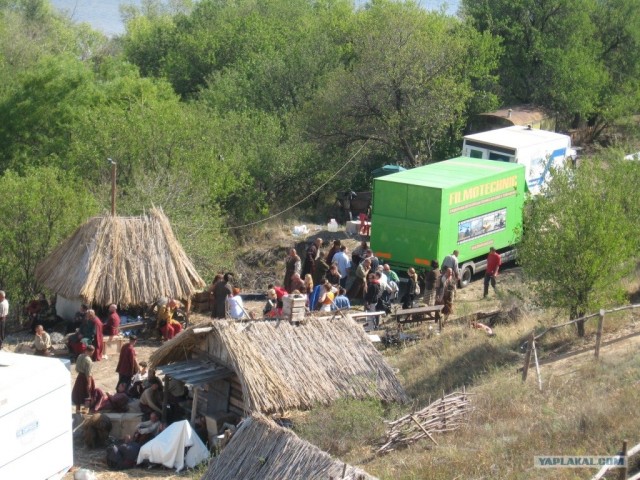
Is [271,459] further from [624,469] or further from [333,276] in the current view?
[333,276]

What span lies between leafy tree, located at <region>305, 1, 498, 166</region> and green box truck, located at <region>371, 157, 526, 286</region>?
28.5 ft

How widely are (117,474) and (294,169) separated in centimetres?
1964

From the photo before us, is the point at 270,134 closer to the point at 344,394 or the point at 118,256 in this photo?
the point at 118,256

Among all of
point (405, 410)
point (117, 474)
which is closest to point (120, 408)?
point (117, 474)

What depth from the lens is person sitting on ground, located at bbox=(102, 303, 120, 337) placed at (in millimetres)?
19219

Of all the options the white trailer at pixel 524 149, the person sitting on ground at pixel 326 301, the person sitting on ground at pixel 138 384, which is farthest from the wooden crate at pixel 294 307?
the white trailer at pixel 524 149

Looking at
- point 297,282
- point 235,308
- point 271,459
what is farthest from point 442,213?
point 271,459

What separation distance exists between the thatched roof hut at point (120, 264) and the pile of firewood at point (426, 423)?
8841 millimetres

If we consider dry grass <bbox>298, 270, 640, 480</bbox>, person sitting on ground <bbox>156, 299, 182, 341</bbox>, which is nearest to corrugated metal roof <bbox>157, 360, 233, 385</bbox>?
dry grass <bbox>298, 270, 640, 480</bbox>

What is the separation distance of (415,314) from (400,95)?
1462cm

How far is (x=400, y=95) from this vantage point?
108 ft

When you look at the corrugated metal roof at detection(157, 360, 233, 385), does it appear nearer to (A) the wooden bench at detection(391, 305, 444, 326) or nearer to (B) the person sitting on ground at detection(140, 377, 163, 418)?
(B) the person sitting on ground at detection(140, 377, 163, 418)

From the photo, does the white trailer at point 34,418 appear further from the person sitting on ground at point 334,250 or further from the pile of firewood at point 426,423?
the person sitting on ground at point 334,250

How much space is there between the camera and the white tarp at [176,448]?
14.1 meters
